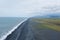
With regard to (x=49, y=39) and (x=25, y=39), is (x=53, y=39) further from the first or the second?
(x=25, y=39)

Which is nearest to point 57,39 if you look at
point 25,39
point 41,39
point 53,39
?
point 53,39

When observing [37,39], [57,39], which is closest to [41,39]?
[37,39]

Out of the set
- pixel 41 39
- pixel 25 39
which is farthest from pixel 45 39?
pixel 25 39

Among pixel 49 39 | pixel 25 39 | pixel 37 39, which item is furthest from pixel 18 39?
pixel 49 39

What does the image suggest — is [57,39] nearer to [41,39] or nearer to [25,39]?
[41,39]

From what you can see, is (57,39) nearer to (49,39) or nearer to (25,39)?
(49,39)
